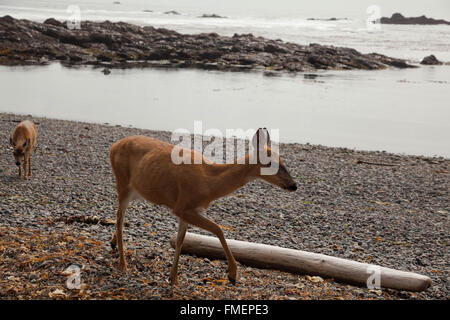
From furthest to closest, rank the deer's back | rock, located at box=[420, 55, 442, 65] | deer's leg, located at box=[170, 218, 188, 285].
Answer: rock, located at box=[420, 55, 442, 65] < deer's leg, located at box=[170, 218, 188, 285] < the deer's back

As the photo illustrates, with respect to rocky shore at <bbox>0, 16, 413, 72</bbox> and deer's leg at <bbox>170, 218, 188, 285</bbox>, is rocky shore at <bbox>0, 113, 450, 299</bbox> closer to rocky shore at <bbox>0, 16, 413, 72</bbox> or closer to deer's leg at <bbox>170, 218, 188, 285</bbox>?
deer's leg at <bbox>170, 218, 188, 285</bbox>

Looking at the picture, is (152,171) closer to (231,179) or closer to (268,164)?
(231,179)

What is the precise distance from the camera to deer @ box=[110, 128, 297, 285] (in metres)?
6.95

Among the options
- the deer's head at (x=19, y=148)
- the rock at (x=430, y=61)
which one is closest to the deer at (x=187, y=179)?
the deer's head at (x=19, y=148)

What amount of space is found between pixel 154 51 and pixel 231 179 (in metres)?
66.3

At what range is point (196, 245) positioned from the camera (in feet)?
31.3

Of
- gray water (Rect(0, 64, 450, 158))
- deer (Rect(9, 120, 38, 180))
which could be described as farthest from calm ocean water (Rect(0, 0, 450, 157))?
deer (Rect(9, 120, 38, 180))

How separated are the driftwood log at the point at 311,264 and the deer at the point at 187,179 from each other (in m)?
1.74

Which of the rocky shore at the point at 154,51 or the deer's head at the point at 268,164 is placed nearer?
the deer's head at the point at 268,164

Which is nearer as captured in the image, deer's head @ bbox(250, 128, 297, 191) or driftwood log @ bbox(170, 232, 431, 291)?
deer's head @ bbox(250, 128, 297, 191)

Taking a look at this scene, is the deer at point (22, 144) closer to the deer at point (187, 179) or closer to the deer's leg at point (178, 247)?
the deer at point (187, 179)

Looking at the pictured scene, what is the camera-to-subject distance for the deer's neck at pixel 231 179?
7.02 meters

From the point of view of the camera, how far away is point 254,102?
4047cm
